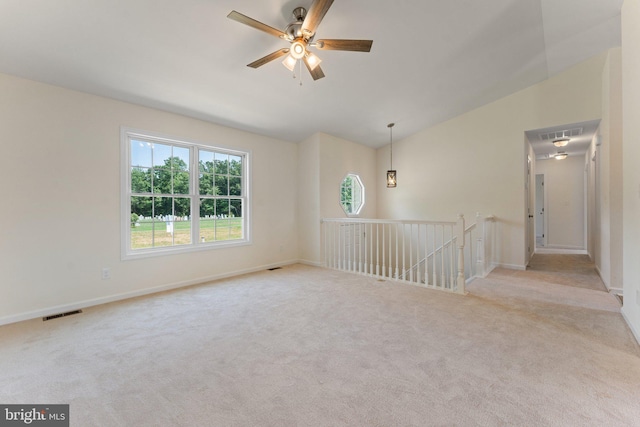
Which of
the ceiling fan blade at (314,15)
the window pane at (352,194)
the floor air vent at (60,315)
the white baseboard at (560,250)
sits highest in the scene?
the ceiling fan blade at (314,15)

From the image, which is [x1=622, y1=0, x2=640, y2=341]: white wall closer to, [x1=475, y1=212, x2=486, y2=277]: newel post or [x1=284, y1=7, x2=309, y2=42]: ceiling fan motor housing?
[x1=475, y1=212, x2=486, y2=277]: newel post

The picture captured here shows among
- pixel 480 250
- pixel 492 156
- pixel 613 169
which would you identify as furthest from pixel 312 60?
pixel 492 156

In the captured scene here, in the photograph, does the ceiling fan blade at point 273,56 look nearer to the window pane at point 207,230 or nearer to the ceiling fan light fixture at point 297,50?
the ceiling fan light fixture at point 297,50

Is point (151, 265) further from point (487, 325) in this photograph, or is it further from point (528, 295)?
point (528, 295)

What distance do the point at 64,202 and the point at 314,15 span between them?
10.7 ft

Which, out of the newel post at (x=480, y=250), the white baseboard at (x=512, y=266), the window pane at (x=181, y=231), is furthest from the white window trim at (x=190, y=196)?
the white baseboard at (x=512, y=266)

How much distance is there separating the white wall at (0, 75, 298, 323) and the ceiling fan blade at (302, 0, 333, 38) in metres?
2.56

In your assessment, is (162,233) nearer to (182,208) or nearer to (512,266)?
(182,208)

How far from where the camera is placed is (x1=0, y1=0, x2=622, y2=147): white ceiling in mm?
2354

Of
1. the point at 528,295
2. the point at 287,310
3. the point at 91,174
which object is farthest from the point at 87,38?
the point at 528,295

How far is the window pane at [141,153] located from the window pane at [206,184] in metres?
0.73

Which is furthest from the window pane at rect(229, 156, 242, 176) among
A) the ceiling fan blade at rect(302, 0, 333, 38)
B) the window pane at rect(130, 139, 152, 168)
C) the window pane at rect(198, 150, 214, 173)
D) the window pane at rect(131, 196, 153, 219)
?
the ceiling fan blade at rect(302, 0, 333, 38)

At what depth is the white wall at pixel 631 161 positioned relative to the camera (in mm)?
2234

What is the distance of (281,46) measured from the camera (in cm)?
291
